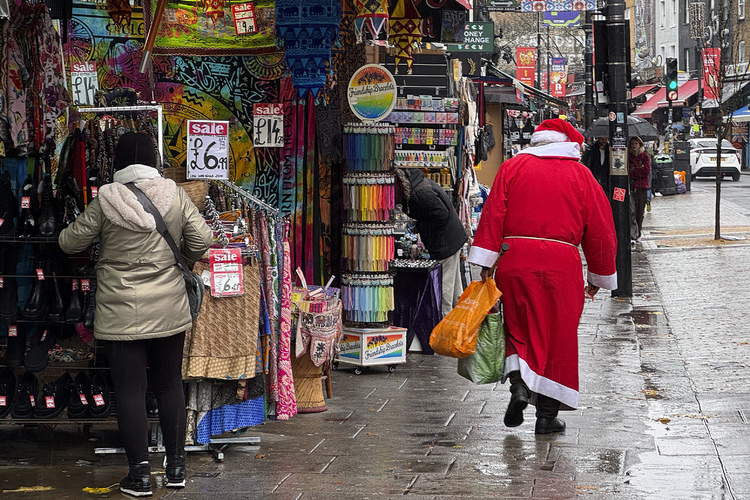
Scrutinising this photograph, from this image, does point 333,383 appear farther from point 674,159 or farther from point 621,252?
point 674,159

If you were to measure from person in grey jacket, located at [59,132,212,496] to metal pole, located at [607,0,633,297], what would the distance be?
8.51 meters

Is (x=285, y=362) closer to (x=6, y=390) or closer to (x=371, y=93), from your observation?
(x=6, y=390)

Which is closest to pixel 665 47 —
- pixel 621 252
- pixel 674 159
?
pixel 674 159

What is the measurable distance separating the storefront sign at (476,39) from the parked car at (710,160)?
2335 centimetres

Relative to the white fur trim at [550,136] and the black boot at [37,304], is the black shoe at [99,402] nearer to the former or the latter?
the black boot at [37,304]

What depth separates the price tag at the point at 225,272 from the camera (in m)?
6.05

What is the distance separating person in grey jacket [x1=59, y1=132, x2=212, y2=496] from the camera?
5.39 meters

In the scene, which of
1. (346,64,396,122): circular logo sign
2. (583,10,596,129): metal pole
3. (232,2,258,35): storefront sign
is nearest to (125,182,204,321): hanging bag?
(232,2,258,35): storefront sign

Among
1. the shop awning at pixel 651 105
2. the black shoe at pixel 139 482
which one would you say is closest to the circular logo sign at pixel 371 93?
the black shoe at pixel 139 482

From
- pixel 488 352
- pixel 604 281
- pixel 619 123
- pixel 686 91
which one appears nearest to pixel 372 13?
pixel 604 281

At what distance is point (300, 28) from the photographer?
27.1ft

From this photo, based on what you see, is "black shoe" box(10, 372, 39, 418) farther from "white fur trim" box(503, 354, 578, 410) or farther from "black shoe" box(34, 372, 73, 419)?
"white fur trim" box(503, 354, 578, 410)

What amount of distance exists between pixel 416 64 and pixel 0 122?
279 inches

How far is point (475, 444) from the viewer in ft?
21.7
